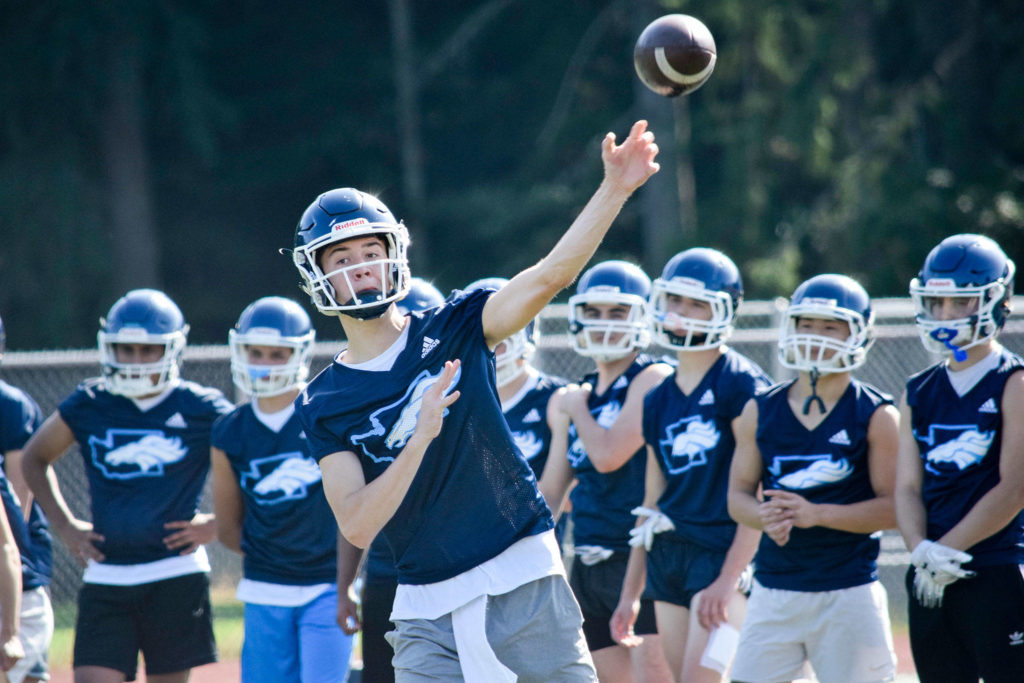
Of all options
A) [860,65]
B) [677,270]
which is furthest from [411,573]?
[860,65]

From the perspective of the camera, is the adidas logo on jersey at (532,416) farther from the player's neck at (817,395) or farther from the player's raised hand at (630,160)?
the player's raised hand at (630,160)

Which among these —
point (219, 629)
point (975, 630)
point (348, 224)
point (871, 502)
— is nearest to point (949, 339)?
point (871, 502)

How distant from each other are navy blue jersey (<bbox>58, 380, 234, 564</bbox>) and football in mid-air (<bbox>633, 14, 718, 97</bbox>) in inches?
114

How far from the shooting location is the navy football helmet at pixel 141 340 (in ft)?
19.5

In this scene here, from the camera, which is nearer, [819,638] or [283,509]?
[819,638]

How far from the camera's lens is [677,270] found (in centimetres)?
566

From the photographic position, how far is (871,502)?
487cm

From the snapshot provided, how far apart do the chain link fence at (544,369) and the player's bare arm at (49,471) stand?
3261 millimetres

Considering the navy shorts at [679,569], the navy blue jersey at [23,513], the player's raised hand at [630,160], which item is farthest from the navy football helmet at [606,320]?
the navy blue jersey at [23,513]

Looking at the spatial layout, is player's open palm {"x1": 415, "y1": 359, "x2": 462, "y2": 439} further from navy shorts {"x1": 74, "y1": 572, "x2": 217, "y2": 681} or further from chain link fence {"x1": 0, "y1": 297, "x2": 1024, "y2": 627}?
chain link fence {"x1": 0, "y1": 297, "x2": 1024, "y2": 627}

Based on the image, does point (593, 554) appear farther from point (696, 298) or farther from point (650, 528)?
point (696, 298)

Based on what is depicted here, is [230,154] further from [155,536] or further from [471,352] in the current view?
[471,352]

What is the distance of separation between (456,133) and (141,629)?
55.1 ft

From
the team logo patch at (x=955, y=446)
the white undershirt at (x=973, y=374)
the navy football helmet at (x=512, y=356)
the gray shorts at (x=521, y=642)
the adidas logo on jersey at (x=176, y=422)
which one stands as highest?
the navy football helmet at (x=512, y=356)
